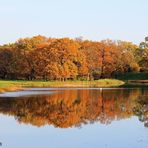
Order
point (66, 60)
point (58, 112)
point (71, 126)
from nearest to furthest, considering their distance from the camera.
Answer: point (71, 126) → point (58, 112) → point (66, 60)

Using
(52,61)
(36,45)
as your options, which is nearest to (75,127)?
(52,61)

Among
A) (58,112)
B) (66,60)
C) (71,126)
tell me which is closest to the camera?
(71,126)

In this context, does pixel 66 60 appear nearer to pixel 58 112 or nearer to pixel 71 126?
pixel 58 112

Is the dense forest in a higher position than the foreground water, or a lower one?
higher

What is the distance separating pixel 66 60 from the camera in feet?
280

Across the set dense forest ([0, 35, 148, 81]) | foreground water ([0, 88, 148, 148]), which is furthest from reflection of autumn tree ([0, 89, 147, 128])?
dense forest ([0, 35, 148, 81])

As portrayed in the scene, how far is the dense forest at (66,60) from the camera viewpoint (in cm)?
8500

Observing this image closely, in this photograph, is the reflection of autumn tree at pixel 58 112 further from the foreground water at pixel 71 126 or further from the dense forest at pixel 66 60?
the dense forest at pixel 66 60

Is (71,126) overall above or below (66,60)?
below

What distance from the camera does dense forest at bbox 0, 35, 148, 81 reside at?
279ft

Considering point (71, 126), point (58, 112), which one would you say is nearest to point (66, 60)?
point (58, 112)

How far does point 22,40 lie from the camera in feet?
311

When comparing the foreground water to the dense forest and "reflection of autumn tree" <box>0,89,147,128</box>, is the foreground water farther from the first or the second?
the dense forest

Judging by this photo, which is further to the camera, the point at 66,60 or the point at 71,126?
the point at 66,60
